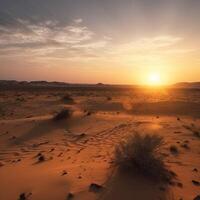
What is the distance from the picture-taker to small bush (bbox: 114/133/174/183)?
538 cm

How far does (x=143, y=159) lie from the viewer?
5.50 metres

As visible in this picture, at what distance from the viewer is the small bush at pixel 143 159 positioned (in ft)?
17.6

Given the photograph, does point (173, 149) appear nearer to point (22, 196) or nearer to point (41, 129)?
point (22, 196)

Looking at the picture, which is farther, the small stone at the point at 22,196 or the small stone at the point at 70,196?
the small stone at the point at 22,196

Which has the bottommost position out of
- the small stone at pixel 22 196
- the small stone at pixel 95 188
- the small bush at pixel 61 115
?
the small stone at pixel 22 196

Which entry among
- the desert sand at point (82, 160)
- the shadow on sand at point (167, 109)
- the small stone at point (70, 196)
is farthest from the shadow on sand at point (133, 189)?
the shadow on sand at point (167, 109)

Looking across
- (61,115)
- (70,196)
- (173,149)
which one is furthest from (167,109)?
(70,196)

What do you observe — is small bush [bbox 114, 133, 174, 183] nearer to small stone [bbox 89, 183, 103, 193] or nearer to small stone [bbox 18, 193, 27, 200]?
small stone [bbox 89, 183, 103, 193]

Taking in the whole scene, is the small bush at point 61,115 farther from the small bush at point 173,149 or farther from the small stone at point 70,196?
the small stone at point 70,196

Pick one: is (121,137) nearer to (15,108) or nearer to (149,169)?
(149,169)

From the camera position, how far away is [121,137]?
9492mm

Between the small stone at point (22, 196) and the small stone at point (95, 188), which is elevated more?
the small stone at point (95, 188)

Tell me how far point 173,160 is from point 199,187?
1.63m

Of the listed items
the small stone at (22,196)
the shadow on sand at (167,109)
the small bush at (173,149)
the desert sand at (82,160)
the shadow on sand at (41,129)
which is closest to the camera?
the small stone at (22,196)
